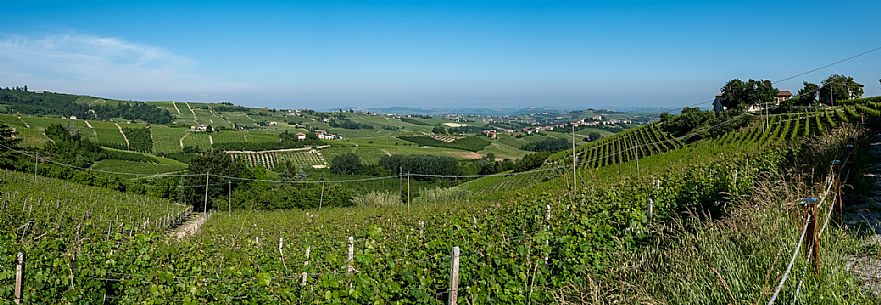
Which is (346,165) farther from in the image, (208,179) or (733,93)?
(733,93)

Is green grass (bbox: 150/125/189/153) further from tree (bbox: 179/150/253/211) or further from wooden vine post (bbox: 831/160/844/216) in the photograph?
wooden vine post (bbox: 831/160/844/216)

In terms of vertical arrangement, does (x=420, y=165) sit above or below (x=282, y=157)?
below

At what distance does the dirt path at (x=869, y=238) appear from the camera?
11.5ft

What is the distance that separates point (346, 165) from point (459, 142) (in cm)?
3318

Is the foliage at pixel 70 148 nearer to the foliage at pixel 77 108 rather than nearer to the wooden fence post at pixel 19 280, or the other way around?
the foliage at pixel 77 108

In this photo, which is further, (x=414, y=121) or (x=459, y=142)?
(x=414, y=121)

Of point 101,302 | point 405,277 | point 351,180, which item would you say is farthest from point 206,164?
point 405,277

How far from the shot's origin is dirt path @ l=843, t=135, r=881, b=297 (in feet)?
11.5

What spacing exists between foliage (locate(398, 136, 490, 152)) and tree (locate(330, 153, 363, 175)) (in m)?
25.5

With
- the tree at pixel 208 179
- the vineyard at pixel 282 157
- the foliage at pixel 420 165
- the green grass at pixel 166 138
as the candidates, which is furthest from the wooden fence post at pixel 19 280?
the green grass at pixel 166 138

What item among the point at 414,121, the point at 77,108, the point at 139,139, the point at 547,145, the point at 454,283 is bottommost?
the point at 547,145

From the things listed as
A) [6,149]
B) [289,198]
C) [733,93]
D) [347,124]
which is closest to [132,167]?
[6,149]

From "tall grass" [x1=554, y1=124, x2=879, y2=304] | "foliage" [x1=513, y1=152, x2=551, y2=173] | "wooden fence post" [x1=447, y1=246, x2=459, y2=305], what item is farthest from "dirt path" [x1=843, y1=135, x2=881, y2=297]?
"foliage" [x1=513, y1=152, x2=551, y2=173]

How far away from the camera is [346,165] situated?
6831 centimetres
